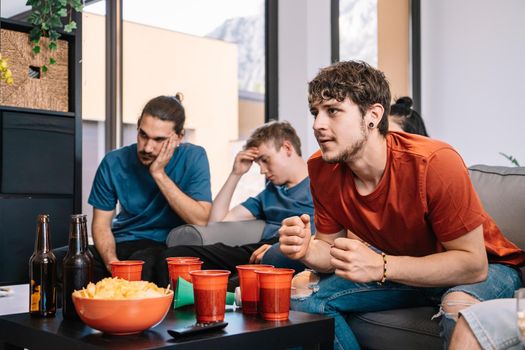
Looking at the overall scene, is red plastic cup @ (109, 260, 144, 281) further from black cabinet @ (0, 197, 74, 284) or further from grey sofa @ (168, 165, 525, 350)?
black cabinet @ (0, 197, 74, 284)

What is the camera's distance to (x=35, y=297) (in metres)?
1.64

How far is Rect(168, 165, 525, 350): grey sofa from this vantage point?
1.95 meters

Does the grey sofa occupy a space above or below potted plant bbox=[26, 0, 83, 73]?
below

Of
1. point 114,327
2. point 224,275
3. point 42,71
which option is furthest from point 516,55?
point 114,327

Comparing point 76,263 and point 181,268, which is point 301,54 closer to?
point 181,268

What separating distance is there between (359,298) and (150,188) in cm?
149

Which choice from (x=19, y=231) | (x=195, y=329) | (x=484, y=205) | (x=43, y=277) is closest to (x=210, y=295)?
(x=195, y=329)

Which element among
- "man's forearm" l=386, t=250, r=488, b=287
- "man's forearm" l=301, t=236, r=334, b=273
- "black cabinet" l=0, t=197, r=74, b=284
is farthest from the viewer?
"black cabinet" l=0, t=197, r=74, b=284

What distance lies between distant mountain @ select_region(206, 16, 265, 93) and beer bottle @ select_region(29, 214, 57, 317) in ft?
8.92

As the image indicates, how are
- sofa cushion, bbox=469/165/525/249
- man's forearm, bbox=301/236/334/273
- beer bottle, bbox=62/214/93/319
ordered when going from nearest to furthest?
beer bottle, bbox=62/214/93/319
man's forearm, bbox=301/236/334/273
sofa cushion, bbox=469/165/525/249

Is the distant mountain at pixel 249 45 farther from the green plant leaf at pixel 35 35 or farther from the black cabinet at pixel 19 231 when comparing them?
the black cabinet at pixel 19 231

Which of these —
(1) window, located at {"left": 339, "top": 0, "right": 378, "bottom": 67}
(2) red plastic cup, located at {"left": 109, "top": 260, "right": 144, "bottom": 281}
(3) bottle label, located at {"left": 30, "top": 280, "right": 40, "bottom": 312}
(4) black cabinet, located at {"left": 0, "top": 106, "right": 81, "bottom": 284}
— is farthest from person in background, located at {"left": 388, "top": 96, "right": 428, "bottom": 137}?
(4) black cabinet, located at {"left": 0, "top": 106, "right": 81, "bottom": 284}

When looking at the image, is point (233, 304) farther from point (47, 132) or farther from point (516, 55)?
point (516, 55)

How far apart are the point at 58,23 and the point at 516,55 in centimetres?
272
